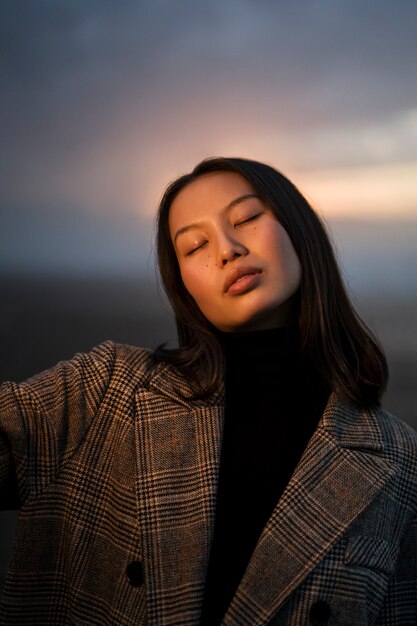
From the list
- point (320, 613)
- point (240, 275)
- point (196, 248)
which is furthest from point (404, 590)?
point (196, 248)

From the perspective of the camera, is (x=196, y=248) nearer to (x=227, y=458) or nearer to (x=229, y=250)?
(x=229, y=250)

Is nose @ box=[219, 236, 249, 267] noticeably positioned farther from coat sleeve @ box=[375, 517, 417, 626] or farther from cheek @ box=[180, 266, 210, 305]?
coat sleeve @ box=[375, 517, 417, 626]

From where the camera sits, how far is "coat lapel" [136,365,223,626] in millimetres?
1240

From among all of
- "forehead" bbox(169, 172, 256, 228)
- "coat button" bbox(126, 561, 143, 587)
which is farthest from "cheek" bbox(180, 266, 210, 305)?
"coat button" bbox(126, 561, 143, 587)

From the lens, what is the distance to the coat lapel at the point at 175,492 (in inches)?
48.8

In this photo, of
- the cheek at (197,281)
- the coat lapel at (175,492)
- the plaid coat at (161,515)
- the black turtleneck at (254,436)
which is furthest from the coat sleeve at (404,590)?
the cheek at (197,281)

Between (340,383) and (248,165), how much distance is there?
1.73 ft

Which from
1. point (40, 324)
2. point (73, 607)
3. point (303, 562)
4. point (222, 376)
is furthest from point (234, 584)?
point (40, 324)

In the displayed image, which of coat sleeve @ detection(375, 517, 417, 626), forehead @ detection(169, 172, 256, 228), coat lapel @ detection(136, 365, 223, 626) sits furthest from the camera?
forehead @ detection(169, 172, 256, 228)

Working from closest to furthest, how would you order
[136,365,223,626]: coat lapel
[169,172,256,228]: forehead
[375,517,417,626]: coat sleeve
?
[136,365,223,626]: coat lapel, [375,517,417,626]: coat sleeve, [169,172,256,228]: forehead

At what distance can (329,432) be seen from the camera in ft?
4.75

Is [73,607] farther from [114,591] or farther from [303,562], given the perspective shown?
[303,562]

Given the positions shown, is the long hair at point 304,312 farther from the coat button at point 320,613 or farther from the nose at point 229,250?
the coat button at point 320,613

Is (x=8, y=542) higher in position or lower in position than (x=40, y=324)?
lower
